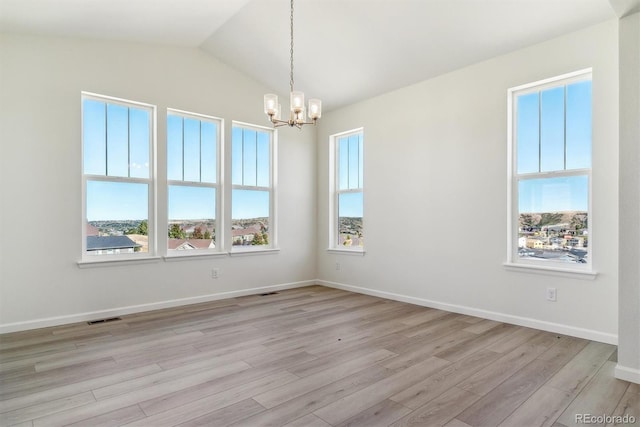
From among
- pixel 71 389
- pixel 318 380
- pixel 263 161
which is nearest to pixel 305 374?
pixel 318 380

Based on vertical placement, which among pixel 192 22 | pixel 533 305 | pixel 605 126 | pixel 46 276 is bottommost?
pixel 533 305

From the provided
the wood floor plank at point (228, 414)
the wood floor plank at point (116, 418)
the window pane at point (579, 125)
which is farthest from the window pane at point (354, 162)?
the wood floor plank at point (116, 418)

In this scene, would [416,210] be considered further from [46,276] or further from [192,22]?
[46,276]

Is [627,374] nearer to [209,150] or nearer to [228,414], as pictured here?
[228,414]

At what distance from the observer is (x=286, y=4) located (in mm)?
3873

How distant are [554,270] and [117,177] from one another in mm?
4888

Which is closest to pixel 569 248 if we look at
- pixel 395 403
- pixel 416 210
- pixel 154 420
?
pixel 416 210

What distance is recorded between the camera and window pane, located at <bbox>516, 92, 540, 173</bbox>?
375 cm

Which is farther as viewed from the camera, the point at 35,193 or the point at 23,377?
the point at 35,193

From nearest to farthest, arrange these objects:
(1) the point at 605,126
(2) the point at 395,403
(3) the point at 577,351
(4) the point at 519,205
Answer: (2) the point at 395,403
(3) the point at 577,351
(1) the point at 605,126
(4) the point at 519,205

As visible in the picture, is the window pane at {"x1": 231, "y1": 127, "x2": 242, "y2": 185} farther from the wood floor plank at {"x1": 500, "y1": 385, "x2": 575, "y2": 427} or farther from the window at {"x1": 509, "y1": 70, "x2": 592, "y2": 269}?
the wood floor plank at {"x1": 500, "y1": 385, "x2": 575, "y2": 427}

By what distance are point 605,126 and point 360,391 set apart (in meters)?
3.15

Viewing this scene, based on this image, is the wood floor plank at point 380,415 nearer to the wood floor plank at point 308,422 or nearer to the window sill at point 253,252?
the wood floor plank at point 308,422

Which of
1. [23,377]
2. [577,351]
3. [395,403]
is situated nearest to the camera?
[395,403]
